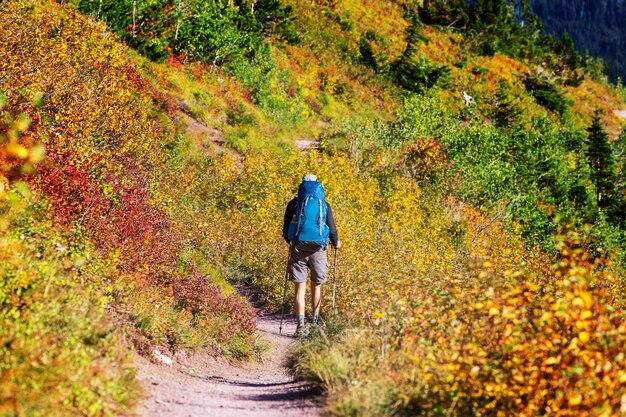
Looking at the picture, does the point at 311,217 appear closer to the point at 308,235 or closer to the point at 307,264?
the point at 308,235

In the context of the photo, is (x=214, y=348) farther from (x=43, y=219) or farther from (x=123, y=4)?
(x=123, y=4)

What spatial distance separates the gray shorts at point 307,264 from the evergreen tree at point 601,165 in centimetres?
4760

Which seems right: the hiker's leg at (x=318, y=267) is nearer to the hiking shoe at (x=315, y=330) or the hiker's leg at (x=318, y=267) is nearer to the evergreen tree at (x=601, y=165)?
the hiking shoe at (x=315, y=330)

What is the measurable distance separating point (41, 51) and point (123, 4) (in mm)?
16662

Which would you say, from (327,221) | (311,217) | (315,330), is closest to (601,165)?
(327,221)

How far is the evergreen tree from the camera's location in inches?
1971

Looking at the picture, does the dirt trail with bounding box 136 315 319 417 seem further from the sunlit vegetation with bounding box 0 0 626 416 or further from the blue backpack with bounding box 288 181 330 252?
the blue backpack with bounding box 288 181 330 252

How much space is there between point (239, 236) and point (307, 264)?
602 cm

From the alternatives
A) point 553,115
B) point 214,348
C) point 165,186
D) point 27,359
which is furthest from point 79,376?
point 553,115

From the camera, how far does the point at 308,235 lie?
7965mm

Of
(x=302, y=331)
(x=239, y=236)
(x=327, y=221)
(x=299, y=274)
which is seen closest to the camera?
(x=302, y=331)

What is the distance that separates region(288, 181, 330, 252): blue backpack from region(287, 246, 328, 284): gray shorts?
0.27m

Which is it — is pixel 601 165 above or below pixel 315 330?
below

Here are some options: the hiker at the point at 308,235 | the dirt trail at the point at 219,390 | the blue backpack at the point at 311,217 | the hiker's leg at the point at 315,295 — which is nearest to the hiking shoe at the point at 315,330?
the hiker at the point at 308,235
